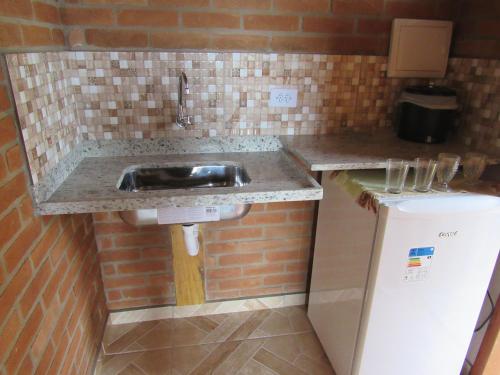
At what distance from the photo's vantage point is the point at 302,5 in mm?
1474

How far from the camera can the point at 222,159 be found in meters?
1.53

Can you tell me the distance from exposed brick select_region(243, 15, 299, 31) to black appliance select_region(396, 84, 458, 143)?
1.96 ft

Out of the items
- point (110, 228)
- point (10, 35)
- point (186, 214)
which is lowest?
point (110, 228)

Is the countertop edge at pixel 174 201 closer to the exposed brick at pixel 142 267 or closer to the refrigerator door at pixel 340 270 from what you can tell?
the refrigerator door at pixel 340 270

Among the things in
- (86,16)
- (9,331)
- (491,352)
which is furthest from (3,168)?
(491,352)

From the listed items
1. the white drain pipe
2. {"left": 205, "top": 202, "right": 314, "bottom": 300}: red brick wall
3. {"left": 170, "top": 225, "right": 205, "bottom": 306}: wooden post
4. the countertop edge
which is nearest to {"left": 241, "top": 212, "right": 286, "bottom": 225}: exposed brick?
{"left": 205, "top": 202, "right": 314, "bottom": 300}: red brick wall

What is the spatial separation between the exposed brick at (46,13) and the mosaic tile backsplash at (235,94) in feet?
0.38

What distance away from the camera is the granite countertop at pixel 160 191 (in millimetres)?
1068

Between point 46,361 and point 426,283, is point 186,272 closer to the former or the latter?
point 46,361

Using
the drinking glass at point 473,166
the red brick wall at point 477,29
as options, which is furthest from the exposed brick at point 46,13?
the red brick wall at point 477,29

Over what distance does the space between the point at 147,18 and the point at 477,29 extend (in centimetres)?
141

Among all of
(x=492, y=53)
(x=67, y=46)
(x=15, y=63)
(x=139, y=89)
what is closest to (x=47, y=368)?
(x=15, y=63)

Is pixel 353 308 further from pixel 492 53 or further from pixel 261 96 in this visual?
pixel 492 53

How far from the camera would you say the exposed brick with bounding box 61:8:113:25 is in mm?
1334
